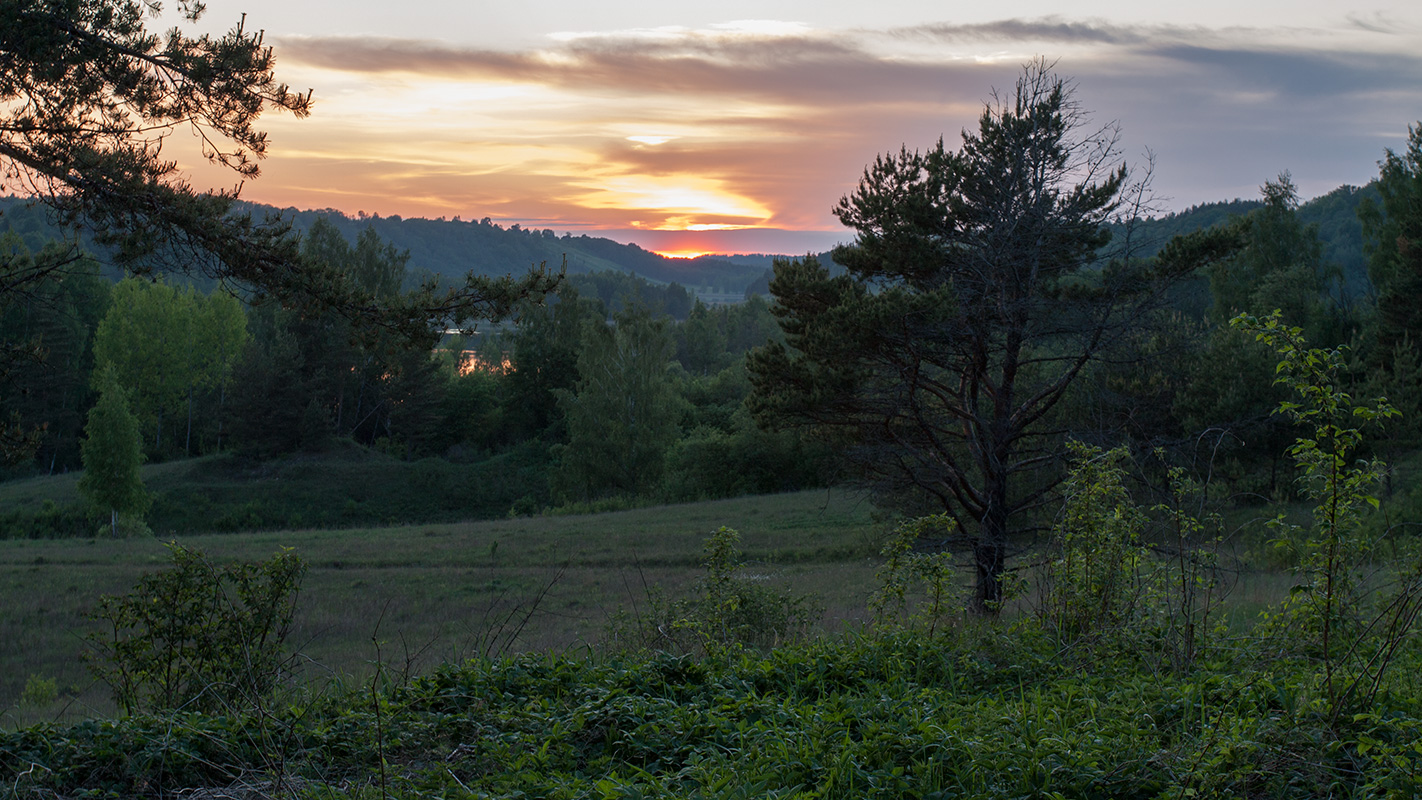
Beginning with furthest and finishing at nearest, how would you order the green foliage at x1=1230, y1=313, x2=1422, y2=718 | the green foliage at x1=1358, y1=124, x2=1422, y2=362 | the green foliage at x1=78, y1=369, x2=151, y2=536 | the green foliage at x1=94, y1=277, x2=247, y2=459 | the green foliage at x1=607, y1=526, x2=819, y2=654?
the green foliage at x1=94, y1=277, x2=247, y2=459, the green foliage at x1=78, y1=369, x2=151, y2=536, the green foliage at x1=1358, y1=124, x2=1422, y2=362, the green foliage at x1=607, y1=526, x2=819, y2=654, the green foliage at x1=1230, y1=313, x2=1422, y2=718

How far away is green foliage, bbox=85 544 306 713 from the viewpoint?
502cm

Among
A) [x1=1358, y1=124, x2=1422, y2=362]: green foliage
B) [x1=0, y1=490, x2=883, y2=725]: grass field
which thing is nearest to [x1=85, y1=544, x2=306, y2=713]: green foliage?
[x1=0, y1=490, x2=883, y2=725]: grass field

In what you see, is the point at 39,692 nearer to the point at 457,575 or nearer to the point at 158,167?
the point at 158,167

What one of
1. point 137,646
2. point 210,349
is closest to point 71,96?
point 137,646

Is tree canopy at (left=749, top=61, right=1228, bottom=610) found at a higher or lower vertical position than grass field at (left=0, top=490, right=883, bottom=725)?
higher

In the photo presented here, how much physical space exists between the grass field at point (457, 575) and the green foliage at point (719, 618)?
5.87 feet

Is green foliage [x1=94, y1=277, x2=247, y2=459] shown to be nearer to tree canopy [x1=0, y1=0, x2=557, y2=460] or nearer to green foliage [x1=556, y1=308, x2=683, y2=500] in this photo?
green foliage [x1=556, y1=308, x2=683, y2=500]

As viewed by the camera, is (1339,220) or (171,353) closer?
(171,353)

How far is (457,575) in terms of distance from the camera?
19.5 meters

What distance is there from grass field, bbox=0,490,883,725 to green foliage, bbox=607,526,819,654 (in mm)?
1790

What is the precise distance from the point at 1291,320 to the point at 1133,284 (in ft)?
98.0

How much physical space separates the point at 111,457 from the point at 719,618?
116 ft

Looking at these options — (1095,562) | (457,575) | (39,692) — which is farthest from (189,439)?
(1095,562)

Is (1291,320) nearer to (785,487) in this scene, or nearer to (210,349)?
(785,487)
